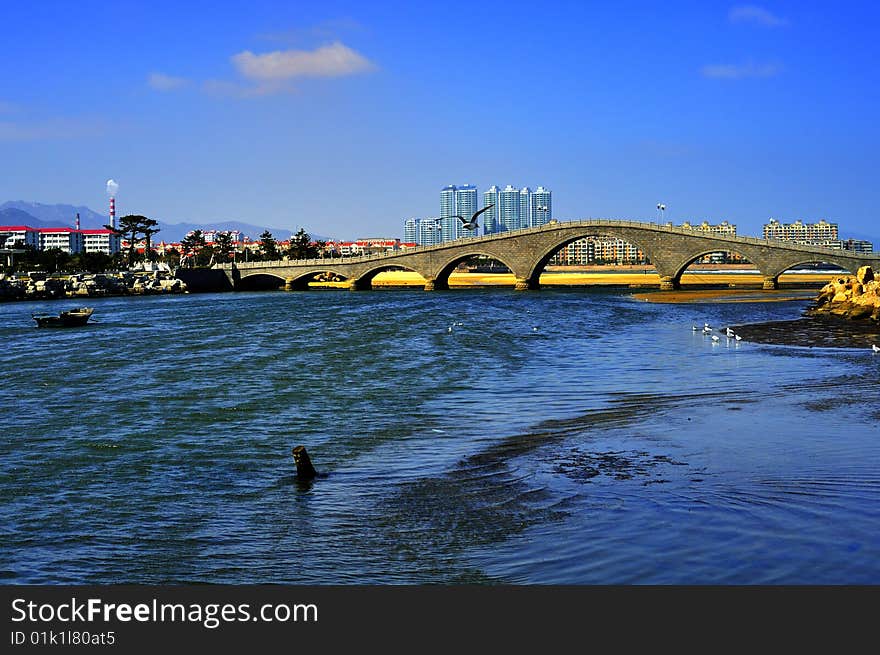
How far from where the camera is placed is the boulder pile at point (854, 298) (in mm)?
51469

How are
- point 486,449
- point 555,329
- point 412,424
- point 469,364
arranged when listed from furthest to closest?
point 555,329, point 469,364, point 412,424, point 486,449

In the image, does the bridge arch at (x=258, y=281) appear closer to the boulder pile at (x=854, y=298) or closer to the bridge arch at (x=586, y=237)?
the bridge arch at (x=586, y=237)

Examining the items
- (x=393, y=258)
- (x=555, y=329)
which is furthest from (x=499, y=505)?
(x=393, y=258)

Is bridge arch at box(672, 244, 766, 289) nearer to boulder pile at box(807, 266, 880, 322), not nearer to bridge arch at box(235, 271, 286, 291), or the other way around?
boulder pile at box(807, 266, 880, 322)

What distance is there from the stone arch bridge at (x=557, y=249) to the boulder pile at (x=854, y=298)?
110ft

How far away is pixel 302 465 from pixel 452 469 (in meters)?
2.62

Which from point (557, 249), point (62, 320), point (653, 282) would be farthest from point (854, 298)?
point (653, 282)

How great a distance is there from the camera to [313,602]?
929cm

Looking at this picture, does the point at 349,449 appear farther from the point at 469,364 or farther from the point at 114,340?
the point at 114,340

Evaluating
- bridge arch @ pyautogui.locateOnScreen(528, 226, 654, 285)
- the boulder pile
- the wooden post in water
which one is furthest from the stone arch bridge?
the wooden post in water

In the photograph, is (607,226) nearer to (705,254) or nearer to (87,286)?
(705,254)

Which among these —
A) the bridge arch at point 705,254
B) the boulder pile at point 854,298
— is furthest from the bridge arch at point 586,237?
the boulder pile at point 854,298

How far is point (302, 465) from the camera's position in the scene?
1627cm

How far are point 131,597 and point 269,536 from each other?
3330mm
